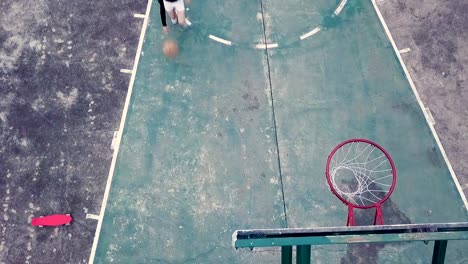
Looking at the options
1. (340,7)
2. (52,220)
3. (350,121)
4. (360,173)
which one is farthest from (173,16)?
(360,173)

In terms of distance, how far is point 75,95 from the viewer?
1238 cm

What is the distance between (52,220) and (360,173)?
245 inches

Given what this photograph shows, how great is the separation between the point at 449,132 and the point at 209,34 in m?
5.74

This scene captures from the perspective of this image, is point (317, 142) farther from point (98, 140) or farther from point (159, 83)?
point (98, 140)

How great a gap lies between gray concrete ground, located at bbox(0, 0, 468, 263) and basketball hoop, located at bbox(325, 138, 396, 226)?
1.52 meters

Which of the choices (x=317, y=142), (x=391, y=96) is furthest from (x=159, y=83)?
(x=391, y=96)

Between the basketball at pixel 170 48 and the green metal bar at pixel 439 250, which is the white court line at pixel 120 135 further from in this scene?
the green metal bar at pixel 439 250

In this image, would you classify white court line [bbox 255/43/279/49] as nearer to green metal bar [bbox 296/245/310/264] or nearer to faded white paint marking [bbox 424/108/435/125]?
faded white paint marking [bbox 424/108/435/125]

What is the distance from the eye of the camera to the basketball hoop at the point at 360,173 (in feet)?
→ 36.3

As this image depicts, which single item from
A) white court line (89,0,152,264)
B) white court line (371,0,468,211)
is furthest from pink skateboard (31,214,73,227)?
white court line (371,0,468,211)

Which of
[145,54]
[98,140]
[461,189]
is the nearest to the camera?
[461,189]

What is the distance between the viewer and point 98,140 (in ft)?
39.0

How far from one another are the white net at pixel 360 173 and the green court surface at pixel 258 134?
10.2 inches

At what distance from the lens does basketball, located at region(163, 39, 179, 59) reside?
42.0ft
